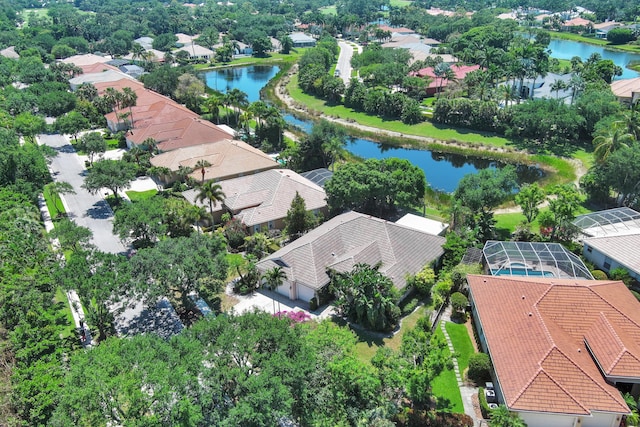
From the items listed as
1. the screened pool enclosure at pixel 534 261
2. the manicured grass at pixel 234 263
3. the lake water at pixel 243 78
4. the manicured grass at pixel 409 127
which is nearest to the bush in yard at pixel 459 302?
the screened pool enclosure at pixel 534 261

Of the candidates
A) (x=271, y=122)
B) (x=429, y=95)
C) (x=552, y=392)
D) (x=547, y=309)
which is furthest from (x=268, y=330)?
(x=429, y=95)

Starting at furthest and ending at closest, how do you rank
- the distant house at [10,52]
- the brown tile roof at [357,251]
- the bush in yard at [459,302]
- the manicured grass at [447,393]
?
the distant house at [10,52]
the brown tile roof at [357,251]
the bush in yard at [459,302]
the manicured grass at [447,393]

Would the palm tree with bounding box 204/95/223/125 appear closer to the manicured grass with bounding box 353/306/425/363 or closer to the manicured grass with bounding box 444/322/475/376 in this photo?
the manicured grass with bounding box 353/306/425/363

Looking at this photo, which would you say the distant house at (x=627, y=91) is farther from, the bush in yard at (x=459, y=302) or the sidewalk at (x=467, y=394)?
the sidewalk at (x=467, y=394)

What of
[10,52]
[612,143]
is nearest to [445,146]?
[612,143]

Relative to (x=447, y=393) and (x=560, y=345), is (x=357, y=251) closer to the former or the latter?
(x=447, y=393)

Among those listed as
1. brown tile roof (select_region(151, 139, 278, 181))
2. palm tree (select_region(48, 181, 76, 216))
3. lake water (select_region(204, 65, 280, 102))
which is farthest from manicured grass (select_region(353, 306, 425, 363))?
lake water (select_region(204, 65, 280, 102))
